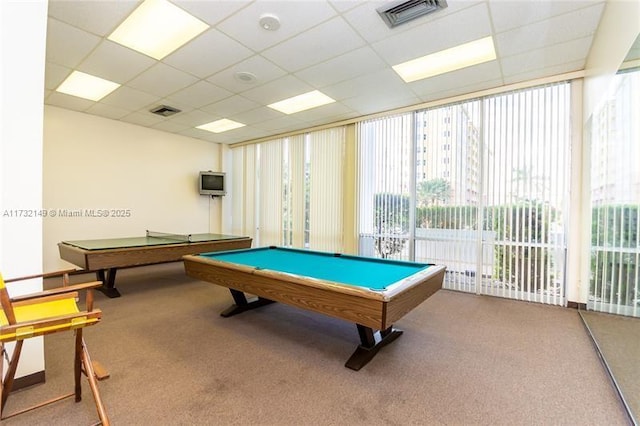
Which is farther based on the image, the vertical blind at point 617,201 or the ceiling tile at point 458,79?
the ceiling tile at point 458,79

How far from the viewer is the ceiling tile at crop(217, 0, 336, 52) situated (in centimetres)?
235

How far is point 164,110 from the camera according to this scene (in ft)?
15.8

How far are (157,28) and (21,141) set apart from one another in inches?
62.5

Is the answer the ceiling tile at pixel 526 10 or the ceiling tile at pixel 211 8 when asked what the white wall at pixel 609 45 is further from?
the ceiling tile at pixel 211 8

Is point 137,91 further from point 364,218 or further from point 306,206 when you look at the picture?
point 364,218

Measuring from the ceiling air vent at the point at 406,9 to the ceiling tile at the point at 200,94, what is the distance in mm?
2405

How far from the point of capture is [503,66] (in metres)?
3.30

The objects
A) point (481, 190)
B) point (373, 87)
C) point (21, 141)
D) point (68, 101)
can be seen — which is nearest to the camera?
point (21, 141)

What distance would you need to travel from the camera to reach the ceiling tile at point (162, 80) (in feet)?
11.3

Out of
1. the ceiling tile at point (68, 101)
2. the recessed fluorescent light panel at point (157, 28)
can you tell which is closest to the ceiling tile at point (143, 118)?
the ceiling tile at point (68, 101)

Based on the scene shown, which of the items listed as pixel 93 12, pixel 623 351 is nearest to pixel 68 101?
pixel 93 12

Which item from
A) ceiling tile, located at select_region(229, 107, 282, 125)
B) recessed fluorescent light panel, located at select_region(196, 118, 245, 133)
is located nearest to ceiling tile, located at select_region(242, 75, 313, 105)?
ceiling tile, located at select_region(229, 107, 282, 125)

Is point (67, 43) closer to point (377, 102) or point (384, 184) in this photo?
point (377, 102)

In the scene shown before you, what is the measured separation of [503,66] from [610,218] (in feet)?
6.54
